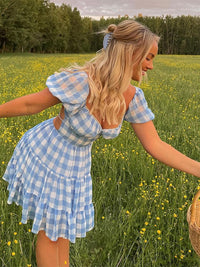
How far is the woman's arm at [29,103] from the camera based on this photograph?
5.51 feet

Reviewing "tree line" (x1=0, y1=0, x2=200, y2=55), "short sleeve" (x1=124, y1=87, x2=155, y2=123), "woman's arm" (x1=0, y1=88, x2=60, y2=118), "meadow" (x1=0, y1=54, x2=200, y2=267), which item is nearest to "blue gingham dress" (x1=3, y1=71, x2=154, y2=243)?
"short sleeve" (x1=124, y1=87, x2=155, y2=123)

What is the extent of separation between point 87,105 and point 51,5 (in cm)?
6020

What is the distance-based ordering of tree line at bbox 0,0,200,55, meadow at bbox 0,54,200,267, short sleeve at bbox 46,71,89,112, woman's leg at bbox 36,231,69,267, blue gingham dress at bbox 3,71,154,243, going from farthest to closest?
tree line at bbox 0,0,200,55 → meadow at bbox 0,54,200,267 → woman's leg at bbox 36,231,69,267 → blue gingham dress at bbox 3,71,154,243 → short sleeve at bbox 46,71,89,112

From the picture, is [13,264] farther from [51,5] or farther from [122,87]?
[51,5]

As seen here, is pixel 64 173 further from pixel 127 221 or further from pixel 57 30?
pixel 57 30

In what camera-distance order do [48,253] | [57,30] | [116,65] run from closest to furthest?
[116,65] < [48,253] < [57,30]

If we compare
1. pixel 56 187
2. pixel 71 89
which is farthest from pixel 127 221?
pixel 71 89

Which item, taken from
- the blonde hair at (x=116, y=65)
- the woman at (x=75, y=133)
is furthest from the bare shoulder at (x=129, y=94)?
the blonde hair at (x=116, y=65)

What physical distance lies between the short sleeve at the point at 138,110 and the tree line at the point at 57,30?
1658cm

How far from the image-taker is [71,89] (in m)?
1.65

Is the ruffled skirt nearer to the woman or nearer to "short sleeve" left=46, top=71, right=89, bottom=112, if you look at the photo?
the woman

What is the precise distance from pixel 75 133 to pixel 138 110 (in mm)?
411

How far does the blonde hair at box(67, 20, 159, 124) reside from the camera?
1648 mm

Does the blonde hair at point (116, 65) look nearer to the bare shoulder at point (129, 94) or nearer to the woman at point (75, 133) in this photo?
the woman at point (75, 133)
